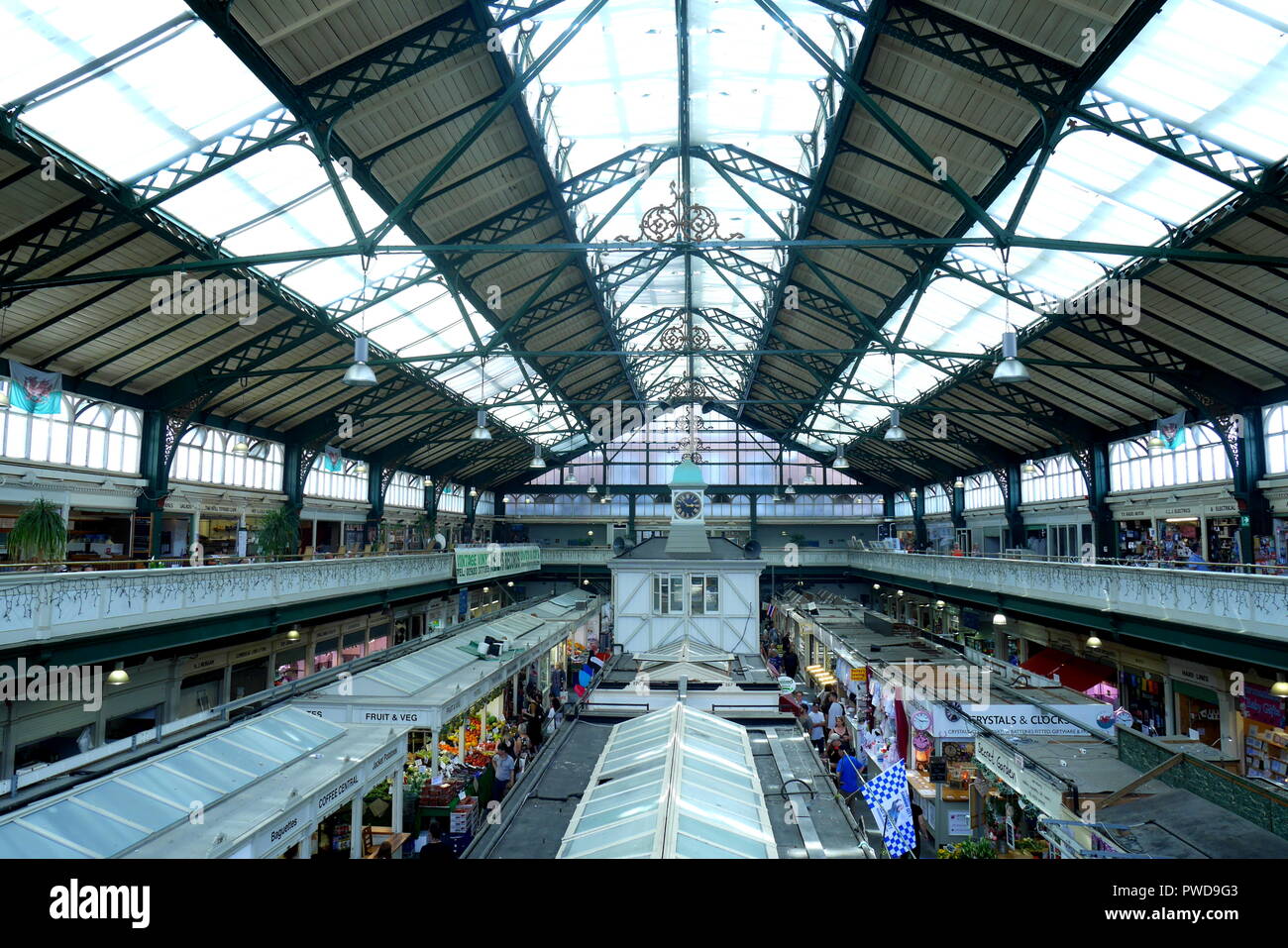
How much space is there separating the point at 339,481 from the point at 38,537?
20851mm

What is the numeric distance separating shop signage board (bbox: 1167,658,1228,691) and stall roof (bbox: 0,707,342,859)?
59.6 feet

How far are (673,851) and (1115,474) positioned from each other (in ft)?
91.6

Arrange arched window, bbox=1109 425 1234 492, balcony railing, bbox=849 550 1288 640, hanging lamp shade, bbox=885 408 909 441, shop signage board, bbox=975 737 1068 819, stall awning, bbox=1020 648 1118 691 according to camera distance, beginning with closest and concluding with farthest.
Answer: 1. shop signage board, bbox=975 737 1068 819
2. balcony railing, bbox=849 550 1288 640
3. hanging lamp shade, bbox=885 408 909 441
4. stall awning, bbox=1020 648 1118 691
5. arched window, bbox=1109 425 1234 492

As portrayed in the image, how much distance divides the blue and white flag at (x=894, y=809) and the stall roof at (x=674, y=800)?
2183 mm

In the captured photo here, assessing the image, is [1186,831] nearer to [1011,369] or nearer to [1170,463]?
[1011,369]

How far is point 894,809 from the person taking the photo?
30.4 ft

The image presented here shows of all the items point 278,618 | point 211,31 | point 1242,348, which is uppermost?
point 211,31

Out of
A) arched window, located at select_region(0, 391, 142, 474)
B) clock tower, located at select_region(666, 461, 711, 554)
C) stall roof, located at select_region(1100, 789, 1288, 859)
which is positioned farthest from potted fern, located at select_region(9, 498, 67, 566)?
clock tower, located at select_region(666, 461, 711, 554)

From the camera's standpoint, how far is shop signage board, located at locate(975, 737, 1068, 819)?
26.5ft

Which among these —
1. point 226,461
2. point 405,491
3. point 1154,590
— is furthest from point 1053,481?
point 226,461

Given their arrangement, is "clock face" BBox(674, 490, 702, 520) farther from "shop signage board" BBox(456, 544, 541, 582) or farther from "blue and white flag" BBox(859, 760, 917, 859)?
"blue and white flag" BBox(859, 760, 917, 859)

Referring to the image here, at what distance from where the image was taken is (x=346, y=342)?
73.6ft

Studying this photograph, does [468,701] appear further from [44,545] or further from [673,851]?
[673,851]

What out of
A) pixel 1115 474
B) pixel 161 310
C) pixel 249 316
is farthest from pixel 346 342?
pixel 1115 474
